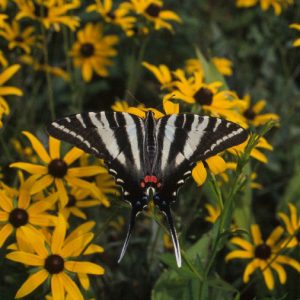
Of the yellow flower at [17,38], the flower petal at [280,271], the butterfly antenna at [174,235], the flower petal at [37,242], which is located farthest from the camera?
the yellow flower at [17,38]

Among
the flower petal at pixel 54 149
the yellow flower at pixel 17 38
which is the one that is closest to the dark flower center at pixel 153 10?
the yellow flower at pixel 17 38

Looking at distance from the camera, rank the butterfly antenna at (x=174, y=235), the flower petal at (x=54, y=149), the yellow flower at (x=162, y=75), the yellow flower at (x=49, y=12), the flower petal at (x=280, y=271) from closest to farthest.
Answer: the butterfly antenna at (x=174, y=235) → the flower petal at (x=54, y=149) → the flower petal at (x=280, y=271) → the yellow flower at (x=162, y=75) → the yellow flower at (x=49, y=12)

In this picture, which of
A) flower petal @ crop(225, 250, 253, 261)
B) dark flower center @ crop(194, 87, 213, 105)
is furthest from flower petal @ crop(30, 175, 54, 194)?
flower petal @ crop(225, 250, 253, 261)

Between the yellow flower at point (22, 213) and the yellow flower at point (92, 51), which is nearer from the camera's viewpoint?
the yellow flower at point (22, 213)

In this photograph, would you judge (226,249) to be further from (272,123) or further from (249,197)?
(272,123)

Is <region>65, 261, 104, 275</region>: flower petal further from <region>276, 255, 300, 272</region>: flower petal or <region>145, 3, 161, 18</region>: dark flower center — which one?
<region>145, 3, 161, 18</region>: dark flower center

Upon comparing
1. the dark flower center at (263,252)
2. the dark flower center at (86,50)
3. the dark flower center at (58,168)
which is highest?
the dark flower center at (86,50)

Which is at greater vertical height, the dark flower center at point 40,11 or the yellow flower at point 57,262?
the dark flower center at point 40,11

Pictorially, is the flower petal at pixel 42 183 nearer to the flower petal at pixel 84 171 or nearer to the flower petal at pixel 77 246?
the flower petal at pixel 84 171
